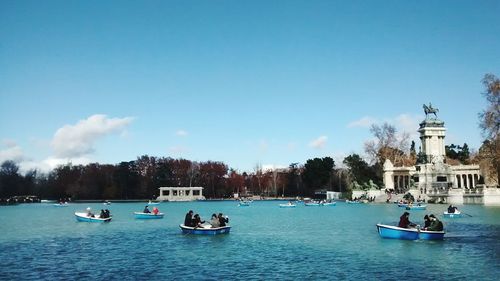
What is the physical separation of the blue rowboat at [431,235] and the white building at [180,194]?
117 meters

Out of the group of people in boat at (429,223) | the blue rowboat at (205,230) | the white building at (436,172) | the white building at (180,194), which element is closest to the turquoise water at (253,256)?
the blue rowboat at (205,230)

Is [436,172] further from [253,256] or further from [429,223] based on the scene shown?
[253,256]

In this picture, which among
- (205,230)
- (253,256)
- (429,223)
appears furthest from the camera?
(205,230)

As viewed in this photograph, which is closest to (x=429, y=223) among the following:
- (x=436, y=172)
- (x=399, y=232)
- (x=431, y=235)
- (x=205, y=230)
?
(x=431, y=235)

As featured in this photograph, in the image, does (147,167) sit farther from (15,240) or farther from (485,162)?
(15,240)

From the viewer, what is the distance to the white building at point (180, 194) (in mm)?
143750

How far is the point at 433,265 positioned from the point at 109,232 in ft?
90.1

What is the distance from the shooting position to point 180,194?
147 meters

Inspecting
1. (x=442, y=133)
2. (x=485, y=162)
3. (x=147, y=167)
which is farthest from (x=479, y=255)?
(x=147, y=167)

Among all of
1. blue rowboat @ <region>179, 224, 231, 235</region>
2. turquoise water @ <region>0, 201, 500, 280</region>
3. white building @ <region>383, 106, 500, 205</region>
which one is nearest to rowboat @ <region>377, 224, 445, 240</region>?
turquoise water @ <region>0, 201, 500, 280</region>

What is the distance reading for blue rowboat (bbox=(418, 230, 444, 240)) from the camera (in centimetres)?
3067

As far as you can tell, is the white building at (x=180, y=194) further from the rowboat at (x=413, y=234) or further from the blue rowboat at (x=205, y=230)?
the rowboat at (x=413, y=234)

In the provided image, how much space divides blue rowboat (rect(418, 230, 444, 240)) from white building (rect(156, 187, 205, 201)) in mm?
116597

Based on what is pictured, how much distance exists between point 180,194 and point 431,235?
120889 mm
